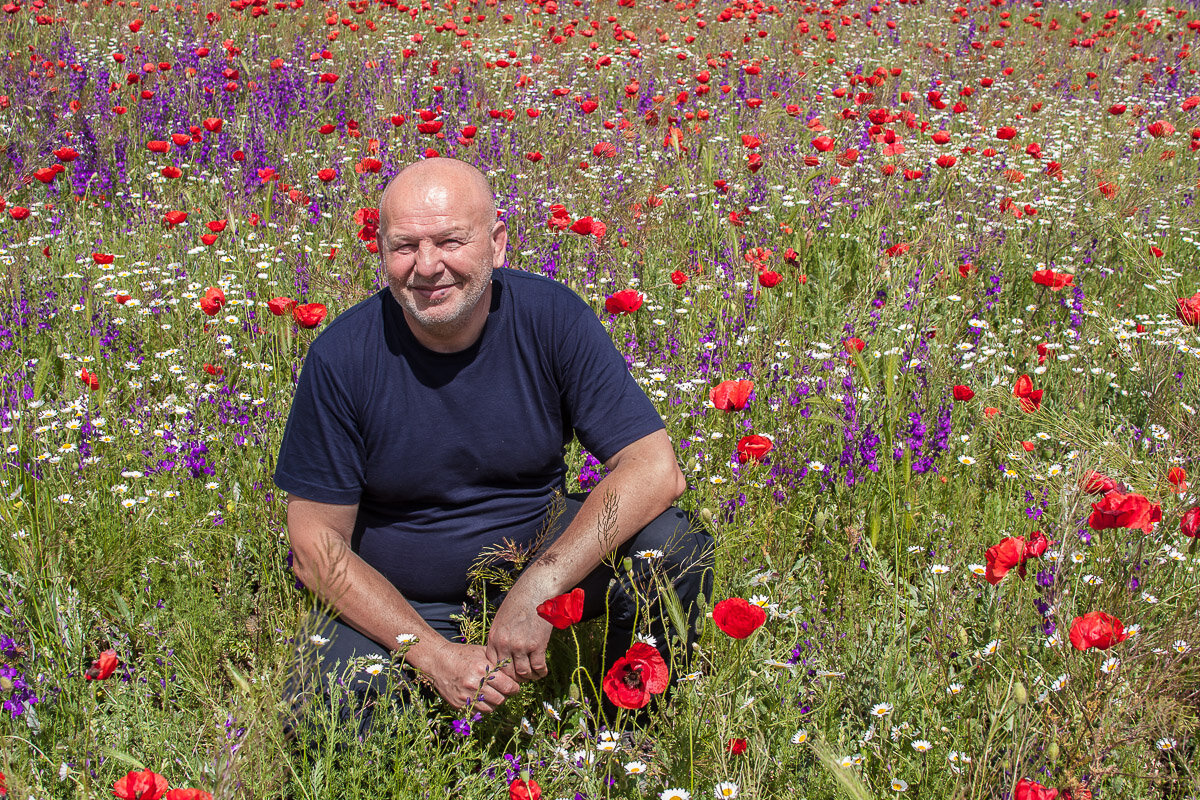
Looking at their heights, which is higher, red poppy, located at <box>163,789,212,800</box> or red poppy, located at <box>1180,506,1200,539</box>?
red poppy, located at <box>1180,506,1200,539</box>

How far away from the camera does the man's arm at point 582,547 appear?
2.17m

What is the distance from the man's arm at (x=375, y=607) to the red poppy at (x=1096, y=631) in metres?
1.17

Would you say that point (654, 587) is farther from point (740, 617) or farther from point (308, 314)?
point (308, 314)

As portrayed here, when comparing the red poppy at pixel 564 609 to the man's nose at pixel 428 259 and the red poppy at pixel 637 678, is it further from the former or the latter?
the man's nose at pixel 428 259

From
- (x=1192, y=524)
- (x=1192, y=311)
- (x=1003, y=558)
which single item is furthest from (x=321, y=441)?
(x=1192, y=311)

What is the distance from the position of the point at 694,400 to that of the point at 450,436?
3.94 feet

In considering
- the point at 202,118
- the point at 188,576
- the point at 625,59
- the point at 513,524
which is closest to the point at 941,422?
the point at 513,524

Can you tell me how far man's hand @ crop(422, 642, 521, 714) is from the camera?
2.13 meters

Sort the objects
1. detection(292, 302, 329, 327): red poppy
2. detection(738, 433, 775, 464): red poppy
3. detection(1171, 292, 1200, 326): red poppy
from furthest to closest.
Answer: detection(1171, 292, 1200, 326): red poppy, detection(292, 302, 329, 327): red poppy, detection(738, 433, 775, 464): red poppy

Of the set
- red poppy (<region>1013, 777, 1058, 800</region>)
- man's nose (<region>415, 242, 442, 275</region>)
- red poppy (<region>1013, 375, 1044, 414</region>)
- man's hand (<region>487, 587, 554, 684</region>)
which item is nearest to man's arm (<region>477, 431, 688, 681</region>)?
man's hand (<region>487, 587, 554, 684</region>)

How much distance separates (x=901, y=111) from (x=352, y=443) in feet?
18.6

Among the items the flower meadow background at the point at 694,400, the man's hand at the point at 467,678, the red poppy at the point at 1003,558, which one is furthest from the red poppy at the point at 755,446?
the man's hand at the point at 467,678

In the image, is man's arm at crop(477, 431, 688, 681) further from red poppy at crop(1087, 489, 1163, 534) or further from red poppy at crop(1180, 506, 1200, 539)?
red poppy at crop(1180, 506, 1200, 539)

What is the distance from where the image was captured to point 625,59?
807 cm
